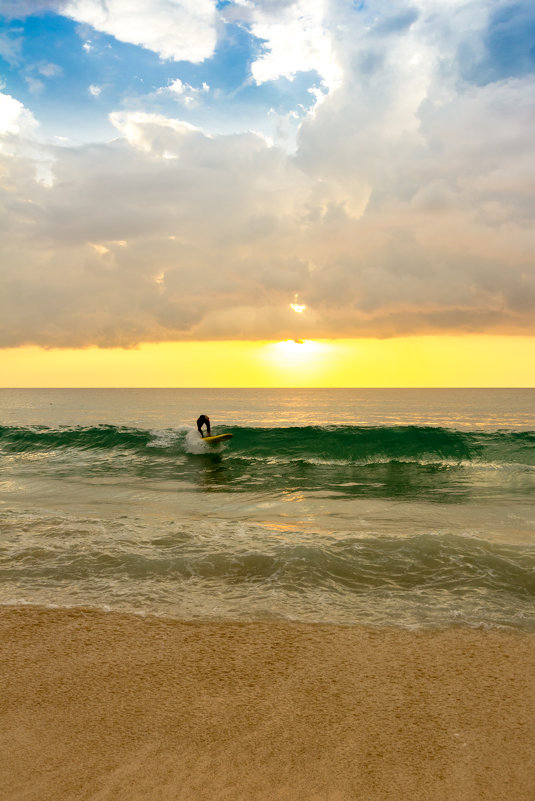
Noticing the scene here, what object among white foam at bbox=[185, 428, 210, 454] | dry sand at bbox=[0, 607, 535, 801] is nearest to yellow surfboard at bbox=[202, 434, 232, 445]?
white foam at bbox=[185, 428, 210, 454]

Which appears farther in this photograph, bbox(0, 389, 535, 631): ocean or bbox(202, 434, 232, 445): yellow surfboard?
bbox(202, 434, 232, 445): yellow surfboard

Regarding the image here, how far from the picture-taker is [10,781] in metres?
3.06

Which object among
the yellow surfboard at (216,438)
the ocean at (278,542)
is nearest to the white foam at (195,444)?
the yellow surfboard at (216,438)

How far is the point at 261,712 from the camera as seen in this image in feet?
12.3

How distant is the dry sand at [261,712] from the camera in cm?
306

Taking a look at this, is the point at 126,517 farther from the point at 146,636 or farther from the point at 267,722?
the point at 267,722

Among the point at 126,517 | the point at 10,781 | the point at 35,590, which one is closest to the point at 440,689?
the point at 10,781

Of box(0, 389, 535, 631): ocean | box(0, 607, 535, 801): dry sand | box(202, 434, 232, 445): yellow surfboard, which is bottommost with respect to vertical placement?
box(0, 389, 535, 631): ocean

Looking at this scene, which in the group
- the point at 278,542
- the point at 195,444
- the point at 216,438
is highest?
the point at 216,438

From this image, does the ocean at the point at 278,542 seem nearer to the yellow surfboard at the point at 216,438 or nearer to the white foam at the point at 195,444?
the yellow surfboard at the point at 216,438

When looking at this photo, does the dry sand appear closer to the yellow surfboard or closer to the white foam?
the yellow surfboard

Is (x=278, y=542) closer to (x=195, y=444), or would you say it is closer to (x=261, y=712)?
(x=261, y=712)

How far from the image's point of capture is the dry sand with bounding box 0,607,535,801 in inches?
120

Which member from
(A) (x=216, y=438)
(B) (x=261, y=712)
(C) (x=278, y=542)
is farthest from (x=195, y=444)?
(B) (x=261, y=712)
